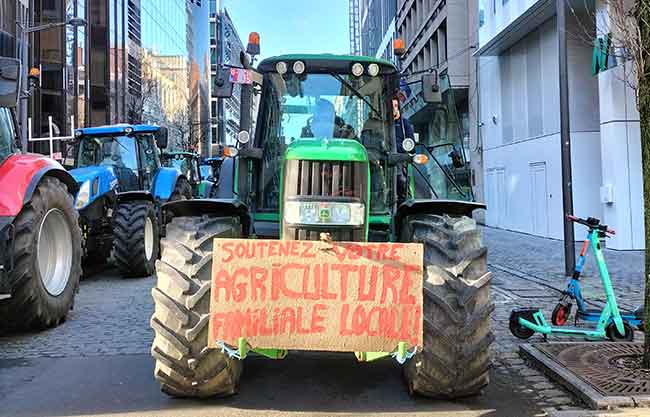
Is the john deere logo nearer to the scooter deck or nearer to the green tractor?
the green tractor

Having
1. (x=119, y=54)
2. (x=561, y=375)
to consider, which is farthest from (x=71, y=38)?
(x=561, y=375)

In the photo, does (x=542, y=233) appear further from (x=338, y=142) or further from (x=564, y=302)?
(x=338, y=142)

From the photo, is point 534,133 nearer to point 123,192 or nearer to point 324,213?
point 123,192

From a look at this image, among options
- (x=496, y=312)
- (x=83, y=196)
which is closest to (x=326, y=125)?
(x=496, y=312)

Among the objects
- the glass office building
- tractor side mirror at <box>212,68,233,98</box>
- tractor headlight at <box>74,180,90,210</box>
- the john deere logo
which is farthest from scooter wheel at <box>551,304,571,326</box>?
the glass office building

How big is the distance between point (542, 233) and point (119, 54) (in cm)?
2730

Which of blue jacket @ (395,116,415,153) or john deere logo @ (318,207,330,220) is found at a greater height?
blue jacket @ (395,116,415,153)

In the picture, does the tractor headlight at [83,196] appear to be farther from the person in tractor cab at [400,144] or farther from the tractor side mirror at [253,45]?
the person in tractor cab at [400,144]

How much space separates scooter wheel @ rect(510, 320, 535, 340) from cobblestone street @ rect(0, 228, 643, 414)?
0.10 m

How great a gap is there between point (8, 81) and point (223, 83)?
7.18ft

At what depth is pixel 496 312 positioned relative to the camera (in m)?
7.39

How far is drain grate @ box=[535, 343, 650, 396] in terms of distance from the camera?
444 centimetres

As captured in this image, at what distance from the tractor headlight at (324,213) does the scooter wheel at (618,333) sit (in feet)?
10.0

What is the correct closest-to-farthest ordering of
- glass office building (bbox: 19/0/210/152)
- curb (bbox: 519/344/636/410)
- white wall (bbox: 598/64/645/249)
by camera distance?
curb (bbox: 519/344/636/410), white wall (bbox: 598/64/645/249), glass office building (bbox: 19/0/210/152)
